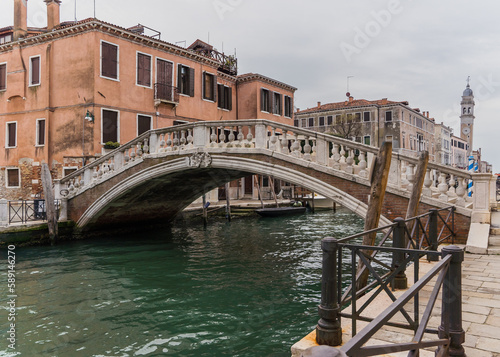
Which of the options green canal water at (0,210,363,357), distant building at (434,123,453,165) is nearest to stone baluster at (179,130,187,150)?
green canal water at (0,210,363,357)

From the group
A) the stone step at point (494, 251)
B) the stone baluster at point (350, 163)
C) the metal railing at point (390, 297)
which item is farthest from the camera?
the stone baluster at point (350, 163)

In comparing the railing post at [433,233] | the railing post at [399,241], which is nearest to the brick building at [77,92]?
the railing post at [433,233]

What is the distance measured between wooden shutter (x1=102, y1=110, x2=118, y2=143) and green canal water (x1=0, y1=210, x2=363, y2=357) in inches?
179

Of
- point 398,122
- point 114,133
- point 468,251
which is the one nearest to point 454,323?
point 468,251

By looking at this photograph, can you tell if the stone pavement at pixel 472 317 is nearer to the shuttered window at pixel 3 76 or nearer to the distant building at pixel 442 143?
the shuttered window at pixel 3 76

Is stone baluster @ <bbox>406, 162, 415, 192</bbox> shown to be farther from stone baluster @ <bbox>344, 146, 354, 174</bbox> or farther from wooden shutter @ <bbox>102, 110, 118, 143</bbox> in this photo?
wooden shutter @ <bbox>102, 110, 118, 143</bbox>

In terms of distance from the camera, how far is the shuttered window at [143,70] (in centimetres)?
1534

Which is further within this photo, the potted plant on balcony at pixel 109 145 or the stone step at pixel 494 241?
the potted plant on balcony at pixel 109 145

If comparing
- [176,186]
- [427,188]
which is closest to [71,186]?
[176,186]

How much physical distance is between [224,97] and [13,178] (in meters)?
10.0

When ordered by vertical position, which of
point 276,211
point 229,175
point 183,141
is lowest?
point 276,211

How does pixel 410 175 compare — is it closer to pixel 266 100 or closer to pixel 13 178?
pixel 13 178

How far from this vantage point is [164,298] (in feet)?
20.2

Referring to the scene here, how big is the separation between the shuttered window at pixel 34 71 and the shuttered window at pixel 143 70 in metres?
3.77
